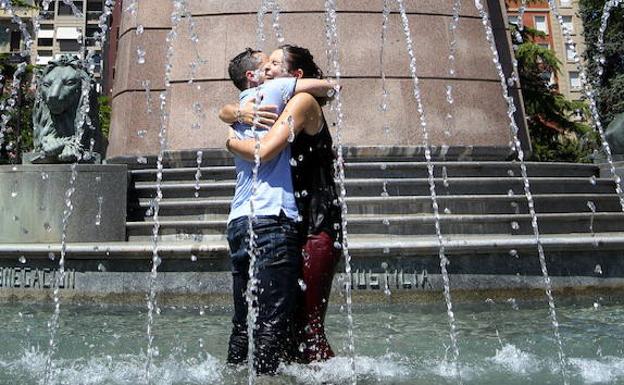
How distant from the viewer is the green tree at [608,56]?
33094 mm

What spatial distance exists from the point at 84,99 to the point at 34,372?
5811mm

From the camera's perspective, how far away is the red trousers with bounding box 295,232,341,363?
130 inches

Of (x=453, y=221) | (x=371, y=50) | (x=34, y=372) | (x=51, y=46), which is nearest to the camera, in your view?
(x=34, y=372)

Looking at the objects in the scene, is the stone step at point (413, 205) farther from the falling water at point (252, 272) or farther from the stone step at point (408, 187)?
the falling water at point (252, 272)

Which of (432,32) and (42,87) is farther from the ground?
(432,32)

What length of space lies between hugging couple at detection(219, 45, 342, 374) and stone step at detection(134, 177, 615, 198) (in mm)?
5835

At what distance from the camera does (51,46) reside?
6350cm

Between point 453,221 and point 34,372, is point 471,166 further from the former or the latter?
point 34,372

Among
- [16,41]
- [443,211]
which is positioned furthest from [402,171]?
[16,41]

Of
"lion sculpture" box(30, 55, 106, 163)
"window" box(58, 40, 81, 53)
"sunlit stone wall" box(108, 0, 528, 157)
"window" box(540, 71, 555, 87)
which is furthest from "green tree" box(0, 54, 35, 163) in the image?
"window" box(58, 40, 81, 53)

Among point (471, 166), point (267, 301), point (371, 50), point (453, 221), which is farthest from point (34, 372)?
point (371, 50)

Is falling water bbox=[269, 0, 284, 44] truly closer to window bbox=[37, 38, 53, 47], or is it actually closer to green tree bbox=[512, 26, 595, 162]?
green tree bbox=[512, 26, 595, 162]

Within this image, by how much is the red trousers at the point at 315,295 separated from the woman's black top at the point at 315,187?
2.4 inches

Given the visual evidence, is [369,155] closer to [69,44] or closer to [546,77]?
[546,77]
